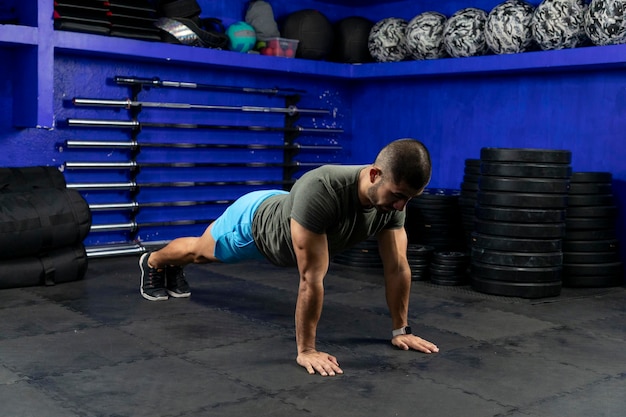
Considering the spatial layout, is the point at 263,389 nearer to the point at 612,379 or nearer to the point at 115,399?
the point at 115,399

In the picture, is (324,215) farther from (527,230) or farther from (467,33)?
(467,33)

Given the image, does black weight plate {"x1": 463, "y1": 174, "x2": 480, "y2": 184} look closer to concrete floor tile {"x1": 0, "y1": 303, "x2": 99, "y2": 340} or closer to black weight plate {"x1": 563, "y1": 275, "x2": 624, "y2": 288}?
black weight plate {"x1": 563, "y1": 275, "x2": 624, "y2": 288}

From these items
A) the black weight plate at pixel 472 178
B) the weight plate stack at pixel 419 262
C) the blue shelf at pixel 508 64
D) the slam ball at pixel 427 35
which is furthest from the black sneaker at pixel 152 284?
the slam ball at pixel 427 35

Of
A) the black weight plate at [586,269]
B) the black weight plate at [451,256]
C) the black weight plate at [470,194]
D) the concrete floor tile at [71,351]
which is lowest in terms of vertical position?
the concrete floor tile at [71,351]

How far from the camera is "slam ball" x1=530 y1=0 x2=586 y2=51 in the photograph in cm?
502

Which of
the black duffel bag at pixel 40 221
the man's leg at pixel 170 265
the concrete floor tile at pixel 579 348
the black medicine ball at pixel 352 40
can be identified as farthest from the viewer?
the black medicine ball at pixel 352 40

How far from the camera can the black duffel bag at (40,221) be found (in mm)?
4273

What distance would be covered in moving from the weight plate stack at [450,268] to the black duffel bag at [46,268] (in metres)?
2.27

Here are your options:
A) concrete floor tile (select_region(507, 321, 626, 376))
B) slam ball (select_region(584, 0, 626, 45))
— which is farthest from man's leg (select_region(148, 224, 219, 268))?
slam ball (select_region(584, 0, 626, 45))

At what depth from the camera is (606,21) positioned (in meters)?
4.77

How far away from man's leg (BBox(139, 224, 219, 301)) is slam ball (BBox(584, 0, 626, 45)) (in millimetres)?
2969

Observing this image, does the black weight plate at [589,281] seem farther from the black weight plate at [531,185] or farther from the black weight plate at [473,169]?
the black weight plate at [473,169]

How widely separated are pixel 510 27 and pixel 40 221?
3477mm

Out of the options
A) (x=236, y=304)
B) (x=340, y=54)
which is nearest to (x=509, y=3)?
(x=340, y=54)
